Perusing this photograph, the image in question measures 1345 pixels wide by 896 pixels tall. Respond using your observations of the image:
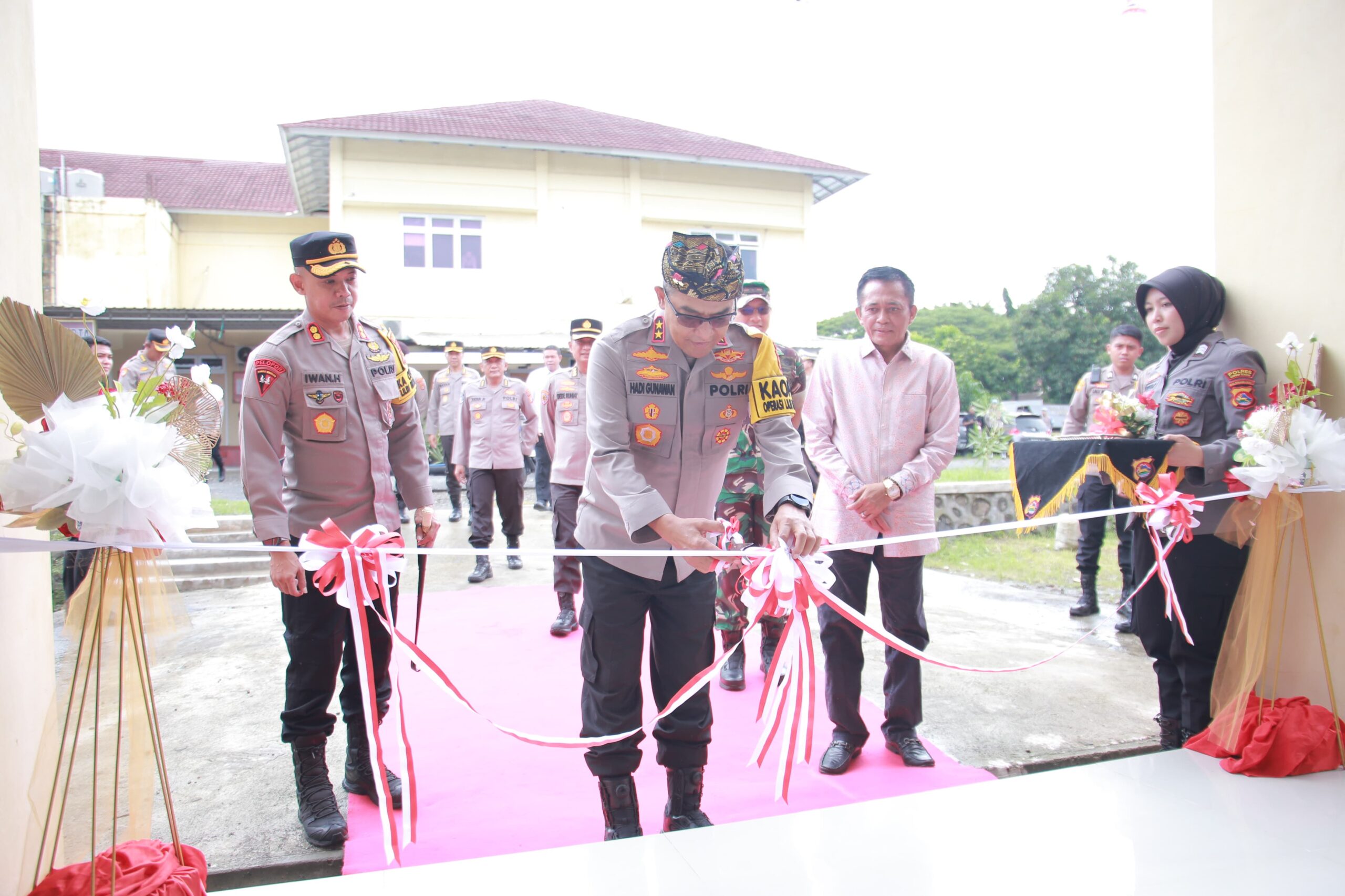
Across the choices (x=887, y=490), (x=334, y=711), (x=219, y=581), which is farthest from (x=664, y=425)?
(x=219, y=581)

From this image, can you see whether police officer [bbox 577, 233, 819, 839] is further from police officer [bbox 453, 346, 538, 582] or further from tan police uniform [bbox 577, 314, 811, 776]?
police officer [bbox 453, 346, 538, 582]

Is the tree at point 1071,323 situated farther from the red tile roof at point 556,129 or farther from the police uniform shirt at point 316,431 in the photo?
the police uniform shirt at point 316,431

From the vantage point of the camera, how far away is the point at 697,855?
2.24m

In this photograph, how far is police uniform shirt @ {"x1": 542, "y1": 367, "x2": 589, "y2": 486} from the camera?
498cm

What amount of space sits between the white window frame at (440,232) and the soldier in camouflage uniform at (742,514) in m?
14.0

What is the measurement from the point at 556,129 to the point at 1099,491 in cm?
1581

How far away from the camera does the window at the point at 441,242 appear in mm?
16578

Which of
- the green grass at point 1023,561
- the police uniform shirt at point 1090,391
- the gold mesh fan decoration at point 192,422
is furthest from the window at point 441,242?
the gold mesh fan decoration at point 192,422

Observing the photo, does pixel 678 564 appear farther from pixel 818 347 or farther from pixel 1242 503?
pixel 818 347

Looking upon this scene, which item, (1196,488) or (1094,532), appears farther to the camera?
(1094,532)

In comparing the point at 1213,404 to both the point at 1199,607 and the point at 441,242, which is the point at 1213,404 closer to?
the point at 1199,607

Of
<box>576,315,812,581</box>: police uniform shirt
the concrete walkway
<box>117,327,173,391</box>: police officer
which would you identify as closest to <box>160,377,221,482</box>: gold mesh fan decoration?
the concrete walkway

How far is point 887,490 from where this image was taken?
3.00 metres

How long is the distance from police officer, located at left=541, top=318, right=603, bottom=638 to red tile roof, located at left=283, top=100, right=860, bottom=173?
41.4ft
